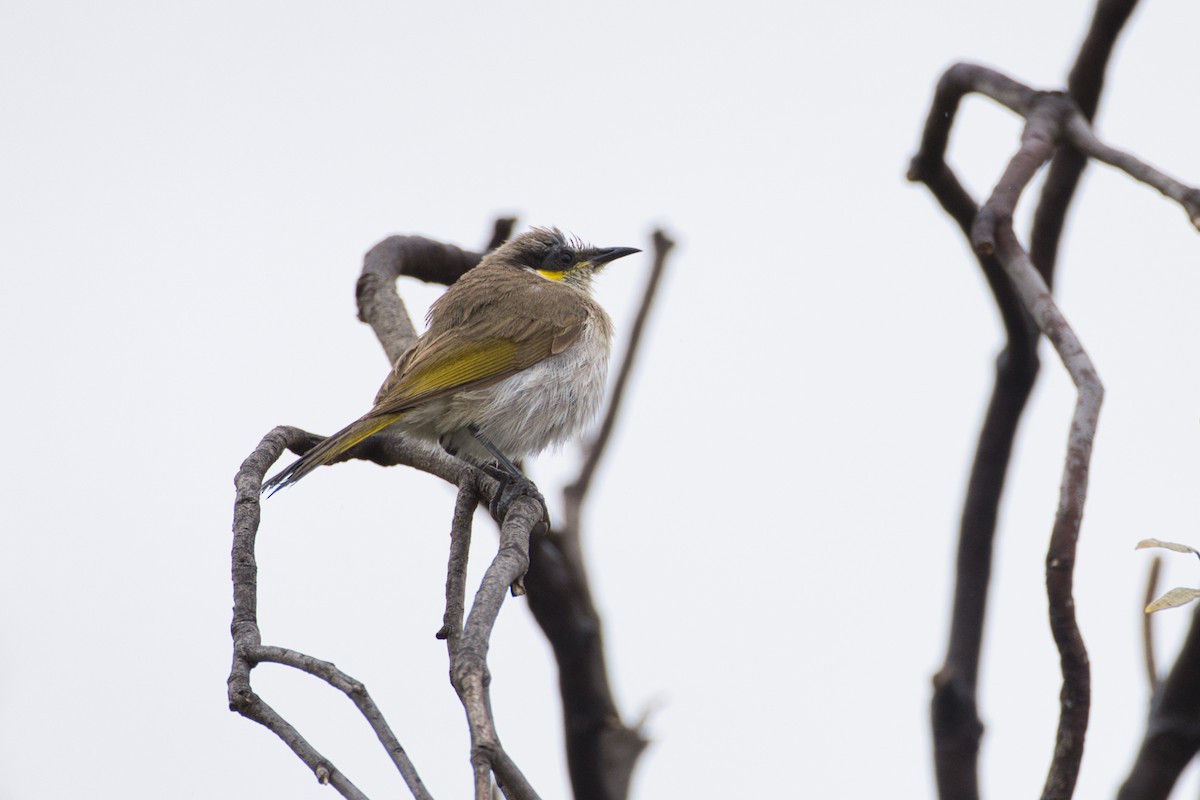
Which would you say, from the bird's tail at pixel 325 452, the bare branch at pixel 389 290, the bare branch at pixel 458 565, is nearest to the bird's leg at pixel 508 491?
the bare branch at pixel 458 565

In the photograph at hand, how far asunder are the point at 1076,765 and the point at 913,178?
6.37 ft

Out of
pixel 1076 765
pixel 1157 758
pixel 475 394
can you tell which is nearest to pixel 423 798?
pixel 1076 765

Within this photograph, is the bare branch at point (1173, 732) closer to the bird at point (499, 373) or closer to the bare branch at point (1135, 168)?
the bare branch at point (1135, 168)

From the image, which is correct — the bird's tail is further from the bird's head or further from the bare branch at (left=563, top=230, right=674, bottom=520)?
the bird's head

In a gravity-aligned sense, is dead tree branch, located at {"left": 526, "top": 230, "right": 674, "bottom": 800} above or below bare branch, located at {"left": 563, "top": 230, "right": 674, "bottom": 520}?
below

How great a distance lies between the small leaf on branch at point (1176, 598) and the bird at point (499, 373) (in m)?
2.09

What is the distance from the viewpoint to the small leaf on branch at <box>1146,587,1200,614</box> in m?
2.18

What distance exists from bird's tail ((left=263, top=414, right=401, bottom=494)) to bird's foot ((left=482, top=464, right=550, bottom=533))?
16.3 inches

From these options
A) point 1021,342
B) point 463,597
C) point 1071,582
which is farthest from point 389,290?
point 1071,582

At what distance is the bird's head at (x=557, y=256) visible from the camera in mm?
5816

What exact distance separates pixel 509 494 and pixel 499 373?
3.31 ft

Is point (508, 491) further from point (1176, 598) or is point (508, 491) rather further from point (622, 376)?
point (1176, 598)

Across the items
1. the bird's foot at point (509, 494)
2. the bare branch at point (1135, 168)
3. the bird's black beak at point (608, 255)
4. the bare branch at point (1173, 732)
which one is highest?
the bird's black beak at point (608, 255)

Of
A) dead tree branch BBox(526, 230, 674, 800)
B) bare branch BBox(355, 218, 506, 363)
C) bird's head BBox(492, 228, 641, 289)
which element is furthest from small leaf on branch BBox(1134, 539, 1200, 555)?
bird's head BBox(492, 228, 641, 289)
